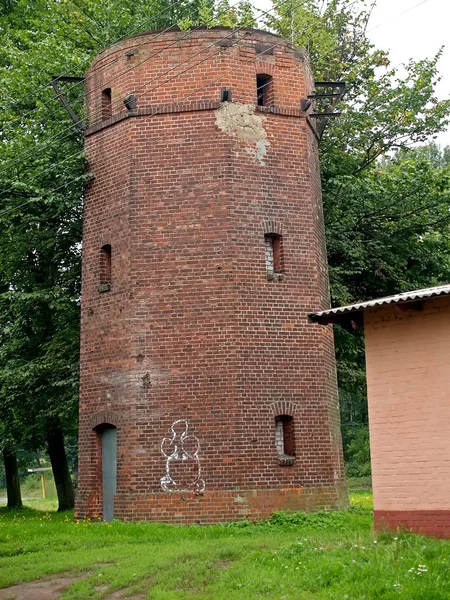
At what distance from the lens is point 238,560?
39.1 ft

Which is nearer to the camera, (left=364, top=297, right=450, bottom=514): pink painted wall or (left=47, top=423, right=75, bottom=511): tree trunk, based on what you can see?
(left=364, top=297, right=450, bottom=514): pink painted wall

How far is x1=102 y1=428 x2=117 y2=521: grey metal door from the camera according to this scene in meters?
16.9

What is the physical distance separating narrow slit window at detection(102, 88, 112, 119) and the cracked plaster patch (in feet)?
8.86

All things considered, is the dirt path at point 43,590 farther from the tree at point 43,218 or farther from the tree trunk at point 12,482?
the tree trunk at point 12,482

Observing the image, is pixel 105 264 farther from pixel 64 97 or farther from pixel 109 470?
pixel 64 97

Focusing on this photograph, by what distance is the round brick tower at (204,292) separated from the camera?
16266 millimetres

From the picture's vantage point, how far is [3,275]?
23.2 metres

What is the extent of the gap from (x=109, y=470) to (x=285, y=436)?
360 cm

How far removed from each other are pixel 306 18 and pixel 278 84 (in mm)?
6245

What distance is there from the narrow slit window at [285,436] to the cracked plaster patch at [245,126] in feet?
17.4

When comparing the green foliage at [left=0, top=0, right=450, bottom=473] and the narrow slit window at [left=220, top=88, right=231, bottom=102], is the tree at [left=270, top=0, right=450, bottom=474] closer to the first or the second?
the green foliage at [left=0, top=0, right=450, bottom=473]

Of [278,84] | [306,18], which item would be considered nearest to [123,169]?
[278,84]

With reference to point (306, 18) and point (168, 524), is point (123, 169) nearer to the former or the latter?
point (168, 524)

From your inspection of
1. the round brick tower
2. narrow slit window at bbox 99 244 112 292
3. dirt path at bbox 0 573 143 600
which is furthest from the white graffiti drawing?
dirt path at bbox 0 573 143 600
